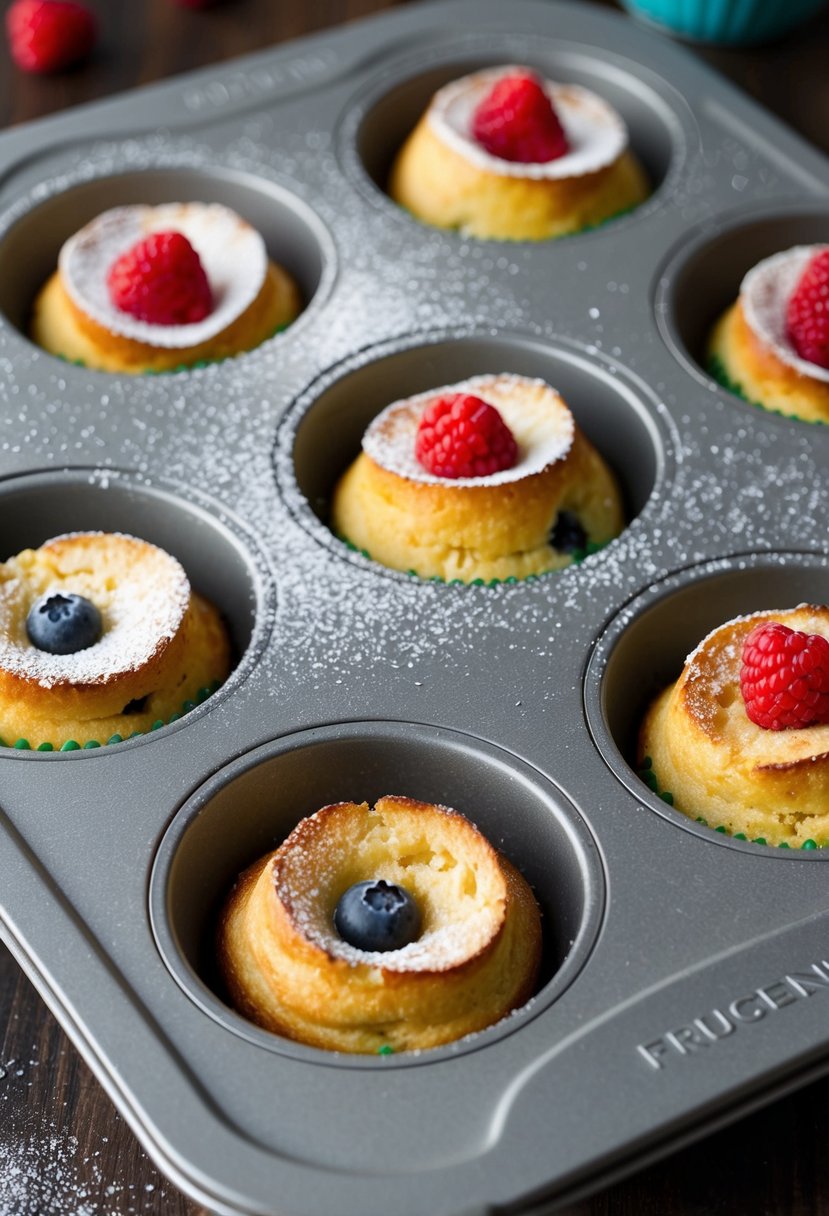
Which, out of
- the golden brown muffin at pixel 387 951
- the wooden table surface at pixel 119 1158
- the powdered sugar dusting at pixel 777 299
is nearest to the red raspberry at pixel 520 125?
the powdered sugar dusting at pixel 777 299

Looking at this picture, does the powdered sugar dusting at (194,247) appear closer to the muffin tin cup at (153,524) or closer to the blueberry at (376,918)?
the muffin tin cup at (153,524)

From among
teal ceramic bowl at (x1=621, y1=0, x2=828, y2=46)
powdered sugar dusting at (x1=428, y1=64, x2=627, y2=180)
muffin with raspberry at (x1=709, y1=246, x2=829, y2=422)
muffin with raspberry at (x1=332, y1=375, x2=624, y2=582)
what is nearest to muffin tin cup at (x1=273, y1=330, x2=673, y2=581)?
muffin with raspberry at (x1=332, y1=375, x2=624, y2=582)

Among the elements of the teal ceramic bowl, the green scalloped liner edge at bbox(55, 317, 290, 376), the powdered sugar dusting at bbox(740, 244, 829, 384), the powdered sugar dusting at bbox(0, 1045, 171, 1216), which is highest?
the teal ceramic bowl

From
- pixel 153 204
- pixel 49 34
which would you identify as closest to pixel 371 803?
pixel 153 204

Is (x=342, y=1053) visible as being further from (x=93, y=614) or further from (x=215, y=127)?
(x=215, y=127)

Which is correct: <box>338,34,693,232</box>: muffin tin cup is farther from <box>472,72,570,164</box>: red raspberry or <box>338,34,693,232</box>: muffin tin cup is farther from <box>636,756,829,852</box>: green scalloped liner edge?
<box>636,756,829,852</box>: green scalloped liner edge
